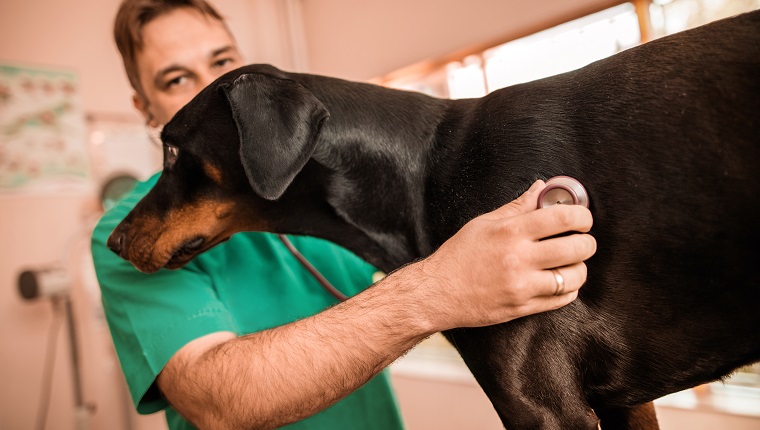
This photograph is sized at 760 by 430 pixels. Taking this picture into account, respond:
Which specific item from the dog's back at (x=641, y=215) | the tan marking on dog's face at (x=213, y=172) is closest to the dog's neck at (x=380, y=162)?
the dog's back at (x=641, y=215)

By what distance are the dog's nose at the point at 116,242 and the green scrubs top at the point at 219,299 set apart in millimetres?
72

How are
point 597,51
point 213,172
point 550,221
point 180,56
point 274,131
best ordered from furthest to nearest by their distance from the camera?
point 597,51, point 180,56, point 213,172, point 274,131, point 550,221

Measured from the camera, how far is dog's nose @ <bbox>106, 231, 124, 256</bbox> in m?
1.15

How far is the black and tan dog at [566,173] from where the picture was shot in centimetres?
75

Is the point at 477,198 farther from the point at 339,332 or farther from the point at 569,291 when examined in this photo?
the point at 339,332

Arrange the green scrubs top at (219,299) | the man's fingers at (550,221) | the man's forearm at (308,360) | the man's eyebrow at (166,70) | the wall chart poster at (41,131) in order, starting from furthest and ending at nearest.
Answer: the wall chart poster at (41,131)
the man's eyebrow at (166,70)
the green scrubs top at (219,299)
the man's forearm at (308,360)
the man's fingers at (550,221)

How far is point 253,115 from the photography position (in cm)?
98

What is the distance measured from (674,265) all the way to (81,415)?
8.56 feet

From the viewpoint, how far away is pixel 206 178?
1118 millimetres

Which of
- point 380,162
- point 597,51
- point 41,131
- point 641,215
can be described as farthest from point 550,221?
point 41,131

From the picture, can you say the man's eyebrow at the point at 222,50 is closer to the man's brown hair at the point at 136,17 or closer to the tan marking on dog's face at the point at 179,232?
the man's brown hair at the point at 136,17

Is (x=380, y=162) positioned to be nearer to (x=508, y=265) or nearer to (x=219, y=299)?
(x=508, y=265)

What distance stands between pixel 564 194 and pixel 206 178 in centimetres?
73

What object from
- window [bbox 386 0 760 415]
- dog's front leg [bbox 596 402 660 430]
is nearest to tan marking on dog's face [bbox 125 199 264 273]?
dog's front leg [bbox 596 402 660 430]
